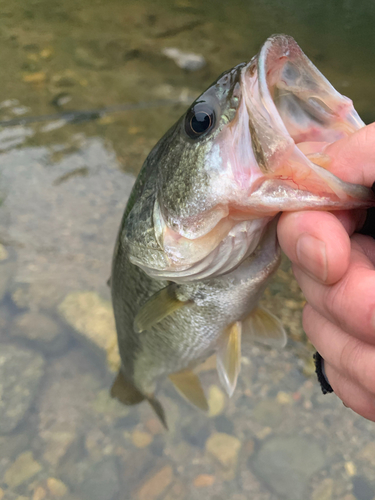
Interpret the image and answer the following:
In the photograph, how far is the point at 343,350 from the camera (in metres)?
0.84

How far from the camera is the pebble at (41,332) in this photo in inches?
84.4

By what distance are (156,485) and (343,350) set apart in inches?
55.7

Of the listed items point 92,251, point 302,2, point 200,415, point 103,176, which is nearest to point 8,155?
point 103,176

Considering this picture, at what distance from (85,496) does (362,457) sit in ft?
4.41

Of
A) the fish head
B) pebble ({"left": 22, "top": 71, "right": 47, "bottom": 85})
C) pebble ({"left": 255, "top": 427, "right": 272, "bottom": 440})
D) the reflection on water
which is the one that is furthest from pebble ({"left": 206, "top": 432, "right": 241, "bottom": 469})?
pebble ({"left": 22, "top": 71, "right": 47, "bottom": 85})

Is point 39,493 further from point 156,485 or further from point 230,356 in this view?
point 230,356

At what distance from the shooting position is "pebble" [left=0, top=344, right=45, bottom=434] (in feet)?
6.26

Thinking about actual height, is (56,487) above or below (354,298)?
→ below

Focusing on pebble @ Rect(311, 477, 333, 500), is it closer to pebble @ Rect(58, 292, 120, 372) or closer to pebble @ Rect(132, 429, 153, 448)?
pebble @ Rect(132, 429, 153, 448)

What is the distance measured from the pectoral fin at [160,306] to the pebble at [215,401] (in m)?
1.02

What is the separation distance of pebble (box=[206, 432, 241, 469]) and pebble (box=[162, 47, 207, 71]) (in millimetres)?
3903

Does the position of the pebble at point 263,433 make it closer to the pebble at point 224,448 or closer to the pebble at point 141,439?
the pebble at point 224,448

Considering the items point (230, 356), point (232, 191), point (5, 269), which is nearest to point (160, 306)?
point (230, 356)

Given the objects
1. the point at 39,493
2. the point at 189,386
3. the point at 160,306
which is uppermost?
the point at 160,306
